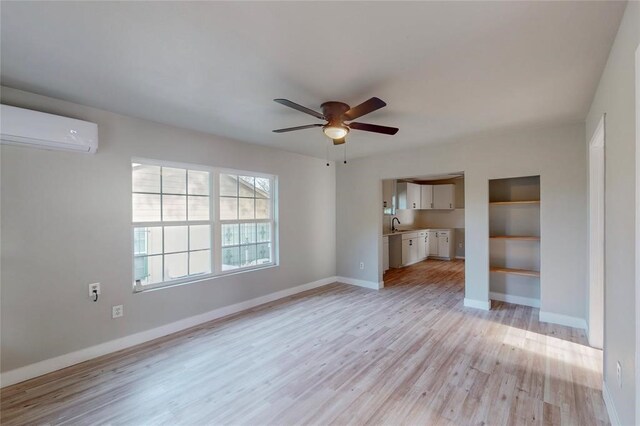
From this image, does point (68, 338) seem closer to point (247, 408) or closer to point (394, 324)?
point (247, 408)

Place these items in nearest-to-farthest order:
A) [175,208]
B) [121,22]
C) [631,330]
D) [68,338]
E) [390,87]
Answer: [631,330] < [121,22] < [390,87] < [68,338] < [175,208]

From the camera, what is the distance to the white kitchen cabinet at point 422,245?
7867mm

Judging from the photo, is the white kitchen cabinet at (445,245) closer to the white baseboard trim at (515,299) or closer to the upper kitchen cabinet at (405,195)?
the upper kitchen cabinet at (405,195)

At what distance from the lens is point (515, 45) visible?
71.1 inches

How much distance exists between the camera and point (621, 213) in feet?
5.24

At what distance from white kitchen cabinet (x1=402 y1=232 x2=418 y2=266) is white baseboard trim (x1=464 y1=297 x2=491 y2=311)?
9.83 feet

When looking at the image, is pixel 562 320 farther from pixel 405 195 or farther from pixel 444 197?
pixel 444 197

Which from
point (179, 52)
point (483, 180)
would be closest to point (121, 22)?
point (179, 52)

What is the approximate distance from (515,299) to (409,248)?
10.4ft

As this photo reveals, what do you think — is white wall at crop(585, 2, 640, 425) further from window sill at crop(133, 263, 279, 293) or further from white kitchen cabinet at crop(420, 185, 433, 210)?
white kitchen cabinet at crop(420, 185, 433, 210)

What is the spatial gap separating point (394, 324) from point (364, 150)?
9.10 ft

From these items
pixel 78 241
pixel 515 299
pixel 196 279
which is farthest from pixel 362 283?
pixel 78 241

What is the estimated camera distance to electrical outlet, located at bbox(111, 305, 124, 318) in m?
2.96

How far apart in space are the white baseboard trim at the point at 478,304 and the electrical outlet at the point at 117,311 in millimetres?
4534
